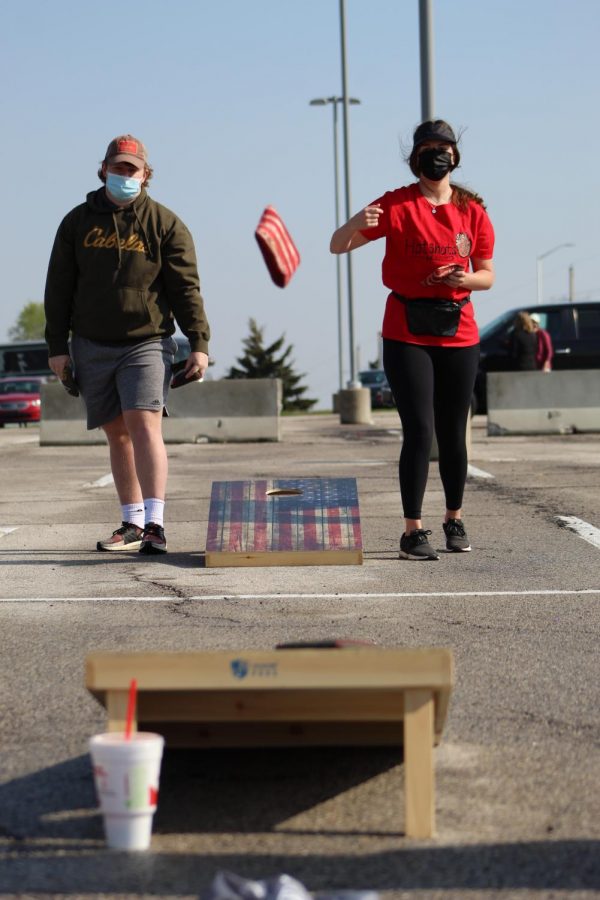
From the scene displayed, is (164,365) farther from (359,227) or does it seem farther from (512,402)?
(512,402)

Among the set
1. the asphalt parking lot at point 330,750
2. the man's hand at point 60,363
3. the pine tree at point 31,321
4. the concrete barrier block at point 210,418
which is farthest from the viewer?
the pine tree at point 31,321

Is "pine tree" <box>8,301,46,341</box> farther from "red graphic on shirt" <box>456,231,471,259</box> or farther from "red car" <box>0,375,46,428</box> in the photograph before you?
"red graphic on shirt" <box>456,231,471,259</box>

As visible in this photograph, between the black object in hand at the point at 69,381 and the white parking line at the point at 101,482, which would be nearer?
the black object in hand at the point at 69,381

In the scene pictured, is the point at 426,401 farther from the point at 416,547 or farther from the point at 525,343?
the point at 525,343

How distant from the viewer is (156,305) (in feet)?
22.9

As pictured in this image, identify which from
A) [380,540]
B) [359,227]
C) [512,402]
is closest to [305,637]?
[359,227]

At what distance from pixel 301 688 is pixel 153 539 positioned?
4315mm

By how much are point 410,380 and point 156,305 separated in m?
1.31

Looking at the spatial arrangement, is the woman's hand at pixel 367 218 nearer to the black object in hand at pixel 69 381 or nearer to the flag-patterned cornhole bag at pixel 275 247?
the black object in hand at pixel 69 381

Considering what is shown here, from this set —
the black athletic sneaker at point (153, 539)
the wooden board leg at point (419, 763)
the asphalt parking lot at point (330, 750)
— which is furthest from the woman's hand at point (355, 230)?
the wooden board leg at point (419, 763)

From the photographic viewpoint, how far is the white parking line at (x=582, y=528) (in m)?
7.41

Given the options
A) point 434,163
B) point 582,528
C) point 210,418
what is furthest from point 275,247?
point 434,163

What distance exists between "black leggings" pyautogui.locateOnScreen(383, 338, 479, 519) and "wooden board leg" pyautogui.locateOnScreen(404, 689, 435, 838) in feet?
12.5

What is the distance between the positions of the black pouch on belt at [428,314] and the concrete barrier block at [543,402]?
12.2 meters
